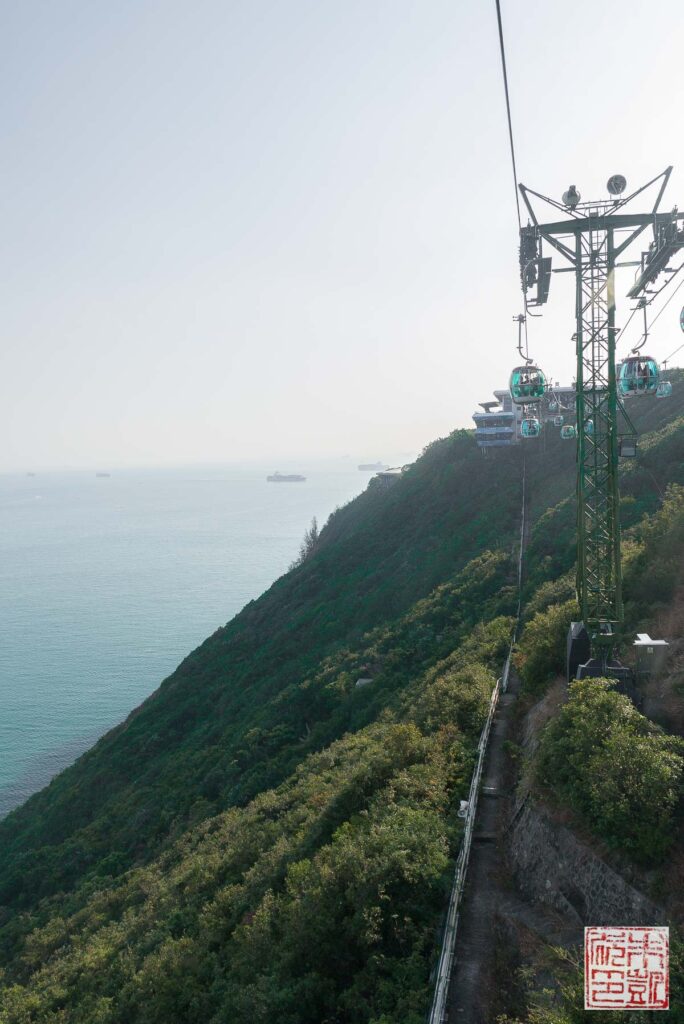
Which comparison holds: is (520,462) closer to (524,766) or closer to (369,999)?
(524,766)

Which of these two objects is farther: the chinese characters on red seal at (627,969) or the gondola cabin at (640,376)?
the gondola cabin at (640,376)

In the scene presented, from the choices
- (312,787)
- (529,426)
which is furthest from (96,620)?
(312,787)

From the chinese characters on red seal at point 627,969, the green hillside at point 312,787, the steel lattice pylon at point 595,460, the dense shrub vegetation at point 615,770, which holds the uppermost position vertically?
the steel lattice pylon at point 595,460

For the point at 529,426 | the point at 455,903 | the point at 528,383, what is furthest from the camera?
the point at 529,426

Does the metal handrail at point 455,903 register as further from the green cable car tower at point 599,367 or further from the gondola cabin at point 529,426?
the gondola cabin at point 529,426

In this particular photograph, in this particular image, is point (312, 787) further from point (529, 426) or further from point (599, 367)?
point (529, 426)

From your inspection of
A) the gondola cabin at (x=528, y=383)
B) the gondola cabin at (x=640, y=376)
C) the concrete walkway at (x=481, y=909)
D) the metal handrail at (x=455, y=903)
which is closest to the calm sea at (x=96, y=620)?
the metal handrail at (x=455, y=903)

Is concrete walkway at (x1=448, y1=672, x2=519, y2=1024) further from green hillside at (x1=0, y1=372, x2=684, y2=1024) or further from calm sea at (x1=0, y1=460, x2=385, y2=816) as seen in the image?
calm sea at (x1=0, y1=460, x2=385, y2=816)
